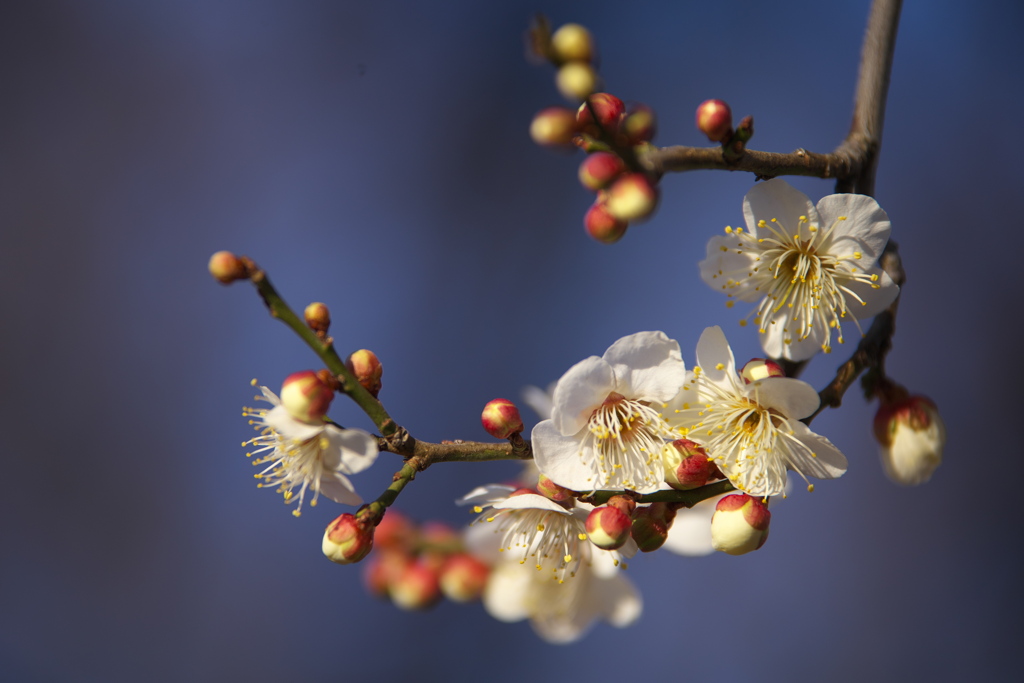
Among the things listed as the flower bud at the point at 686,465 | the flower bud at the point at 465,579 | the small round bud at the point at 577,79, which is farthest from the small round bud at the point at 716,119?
the flower bud at the point at 465,579

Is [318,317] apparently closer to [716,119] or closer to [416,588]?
[716,119]

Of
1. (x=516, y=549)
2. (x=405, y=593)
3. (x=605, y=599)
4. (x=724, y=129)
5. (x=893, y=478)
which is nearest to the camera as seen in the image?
(x=724, y=129)

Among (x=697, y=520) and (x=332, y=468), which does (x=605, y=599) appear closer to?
(x=697, y=520)

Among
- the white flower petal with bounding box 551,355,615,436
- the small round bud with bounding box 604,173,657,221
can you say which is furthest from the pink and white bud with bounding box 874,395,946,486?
the small round bud with bounding box 604,173,657,221

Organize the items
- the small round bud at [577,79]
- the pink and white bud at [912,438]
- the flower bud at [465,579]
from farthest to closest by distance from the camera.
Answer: the flower bud at [465,579] → the pink and white bud at [912,438] → the small round bud at [577,79]

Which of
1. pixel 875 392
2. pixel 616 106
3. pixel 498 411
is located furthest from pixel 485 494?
pixel 875 392

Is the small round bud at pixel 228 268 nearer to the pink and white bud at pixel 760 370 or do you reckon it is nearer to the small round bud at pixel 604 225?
the small round bud at pixel 604 225
